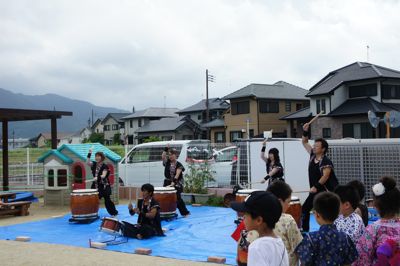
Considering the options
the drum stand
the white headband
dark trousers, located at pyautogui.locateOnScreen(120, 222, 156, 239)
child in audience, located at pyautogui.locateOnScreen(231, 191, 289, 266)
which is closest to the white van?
the drum stand

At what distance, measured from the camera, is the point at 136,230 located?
847 cm

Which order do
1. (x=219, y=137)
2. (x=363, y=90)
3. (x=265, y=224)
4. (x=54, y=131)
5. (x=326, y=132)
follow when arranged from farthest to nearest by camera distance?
1. (x=219, y=137)
2. (x=326, y=132)
3. (x=363, y=90)
4. (x=54, y=131)
5. (x=265, y=224)

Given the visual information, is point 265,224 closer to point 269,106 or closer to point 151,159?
point 151,159

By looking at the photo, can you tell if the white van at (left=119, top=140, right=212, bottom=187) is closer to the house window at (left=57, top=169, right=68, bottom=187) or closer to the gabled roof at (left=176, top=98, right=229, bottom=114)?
the house window at (left=57, top=169, right=68, bottom=187)

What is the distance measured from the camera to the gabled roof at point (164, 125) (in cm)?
4784

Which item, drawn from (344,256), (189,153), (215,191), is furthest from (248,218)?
(189,153)

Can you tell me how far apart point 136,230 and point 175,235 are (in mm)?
739

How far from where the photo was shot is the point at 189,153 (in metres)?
15.2

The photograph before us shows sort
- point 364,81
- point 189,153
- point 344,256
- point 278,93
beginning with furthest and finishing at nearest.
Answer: point 278,93, point 364,81, point 189,153, point 344,256

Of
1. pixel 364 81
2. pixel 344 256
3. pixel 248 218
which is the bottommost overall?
pixel 344 256

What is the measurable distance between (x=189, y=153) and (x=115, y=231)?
7.30 metres

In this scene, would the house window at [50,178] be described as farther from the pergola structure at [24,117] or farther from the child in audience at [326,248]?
the child in audience at [326,248]

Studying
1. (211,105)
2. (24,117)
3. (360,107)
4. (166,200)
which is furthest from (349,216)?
(211,105)

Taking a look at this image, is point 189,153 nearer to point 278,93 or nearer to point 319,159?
point 319,159
